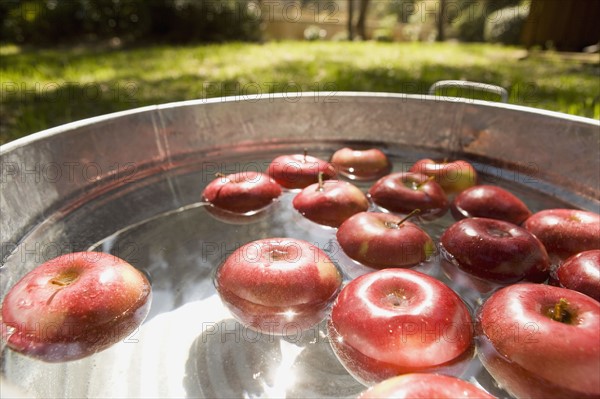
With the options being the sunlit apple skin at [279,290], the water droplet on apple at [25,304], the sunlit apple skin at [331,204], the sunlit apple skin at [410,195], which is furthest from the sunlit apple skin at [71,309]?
the sunlit apple skin at [410,195]

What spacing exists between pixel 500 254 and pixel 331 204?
0.57 meters

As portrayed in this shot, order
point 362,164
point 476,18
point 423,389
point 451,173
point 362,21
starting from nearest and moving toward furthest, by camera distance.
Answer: point 423,389, point 451,173, point 362,164, point 362,21, point 476,18

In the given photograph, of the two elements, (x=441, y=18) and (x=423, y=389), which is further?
(x=441, y=18)

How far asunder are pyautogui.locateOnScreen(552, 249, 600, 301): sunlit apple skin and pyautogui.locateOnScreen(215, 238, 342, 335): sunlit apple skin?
64 centimetres

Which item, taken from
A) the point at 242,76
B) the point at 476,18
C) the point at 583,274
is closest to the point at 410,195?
the point at 583,274

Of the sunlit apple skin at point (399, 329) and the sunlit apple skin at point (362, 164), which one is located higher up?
the sunlit apple skin at point (362, 164)

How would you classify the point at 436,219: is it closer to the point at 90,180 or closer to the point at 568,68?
the point at 90,180

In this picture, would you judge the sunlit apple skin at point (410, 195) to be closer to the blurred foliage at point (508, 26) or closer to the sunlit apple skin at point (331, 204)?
the sunlit apple skin at point (331, 204)

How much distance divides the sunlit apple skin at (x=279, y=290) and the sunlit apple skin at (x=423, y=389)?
364 millimetres

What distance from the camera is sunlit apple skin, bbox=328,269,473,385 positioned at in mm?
1010

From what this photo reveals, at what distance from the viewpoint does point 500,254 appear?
4.44ft

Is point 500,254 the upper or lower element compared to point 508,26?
lower

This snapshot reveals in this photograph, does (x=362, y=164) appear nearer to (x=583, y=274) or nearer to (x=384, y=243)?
(x=384, y=243)

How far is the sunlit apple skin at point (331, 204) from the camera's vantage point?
1.63 m
